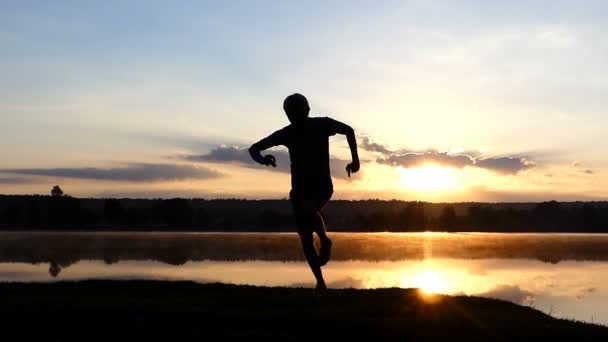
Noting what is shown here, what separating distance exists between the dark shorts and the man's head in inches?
50.7

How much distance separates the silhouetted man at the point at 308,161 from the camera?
12805 millimetres

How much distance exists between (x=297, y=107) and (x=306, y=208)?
174 cm

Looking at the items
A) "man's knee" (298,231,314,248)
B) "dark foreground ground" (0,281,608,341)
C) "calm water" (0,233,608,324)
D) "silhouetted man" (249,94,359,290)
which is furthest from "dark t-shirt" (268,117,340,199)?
"calm water" (0,233,608,324)

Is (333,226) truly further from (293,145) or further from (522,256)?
(293,145)

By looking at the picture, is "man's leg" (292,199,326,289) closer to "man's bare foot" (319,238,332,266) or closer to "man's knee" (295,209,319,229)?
"man's knee" (295,209,319,229)

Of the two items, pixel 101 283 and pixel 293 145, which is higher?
pixel 293 145

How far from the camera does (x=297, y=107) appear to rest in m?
13.0

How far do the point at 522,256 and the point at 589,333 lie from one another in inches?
2125

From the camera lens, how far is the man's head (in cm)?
1297

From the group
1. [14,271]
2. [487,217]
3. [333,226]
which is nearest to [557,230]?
[487,217]

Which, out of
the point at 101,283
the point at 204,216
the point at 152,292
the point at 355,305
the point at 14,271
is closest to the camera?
the point at 355,305

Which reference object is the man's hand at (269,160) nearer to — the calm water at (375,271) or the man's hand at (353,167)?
the man's hand at (353,167)

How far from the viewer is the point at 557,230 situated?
17138cm

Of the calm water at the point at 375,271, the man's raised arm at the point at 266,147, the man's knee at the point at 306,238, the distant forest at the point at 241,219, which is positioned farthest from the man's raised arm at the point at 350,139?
the distant forest at the point at 241,219
